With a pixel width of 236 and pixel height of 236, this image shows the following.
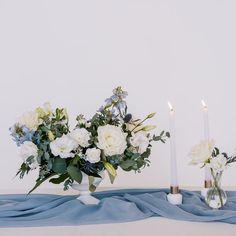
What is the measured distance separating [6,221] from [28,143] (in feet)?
0.62

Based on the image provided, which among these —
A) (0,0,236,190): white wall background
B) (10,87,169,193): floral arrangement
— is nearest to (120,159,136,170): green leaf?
(10,87,169,193): floral arrangement

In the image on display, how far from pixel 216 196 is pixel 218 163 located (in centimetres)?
9

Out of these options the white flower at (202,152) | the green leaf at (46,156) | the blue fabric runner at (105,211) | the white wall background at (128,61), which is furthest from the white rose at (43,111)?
the white wall background at (128,61)

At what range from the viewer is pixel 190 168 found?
2.52 metres

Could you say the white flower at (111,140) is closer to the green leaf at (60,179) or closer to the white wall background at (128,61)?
the green leaf at (60,179)

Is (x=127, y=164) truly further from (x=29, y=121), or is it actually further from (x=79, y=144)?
(x=29, y=121)

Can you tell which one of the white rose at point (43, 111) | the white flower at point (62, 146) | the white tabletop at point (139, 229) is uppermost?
the white rose at point (43, 111)

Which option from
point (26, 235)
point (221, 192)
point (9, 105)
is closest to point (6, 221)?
point (26, 235)

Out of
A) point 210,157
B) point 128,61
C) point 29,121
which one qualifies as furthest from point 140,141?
point 128,61

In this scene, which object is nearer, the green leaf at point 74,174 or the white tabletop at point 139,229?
the white tabletop at point 139,229

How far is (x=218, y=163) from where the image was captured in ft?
3.50

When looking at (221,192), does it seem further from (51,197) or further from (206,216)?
(51,197)

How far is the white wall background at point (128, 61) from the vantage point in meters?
2.44

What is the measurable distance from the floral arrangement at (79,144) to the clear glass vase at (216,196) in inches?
7.2
